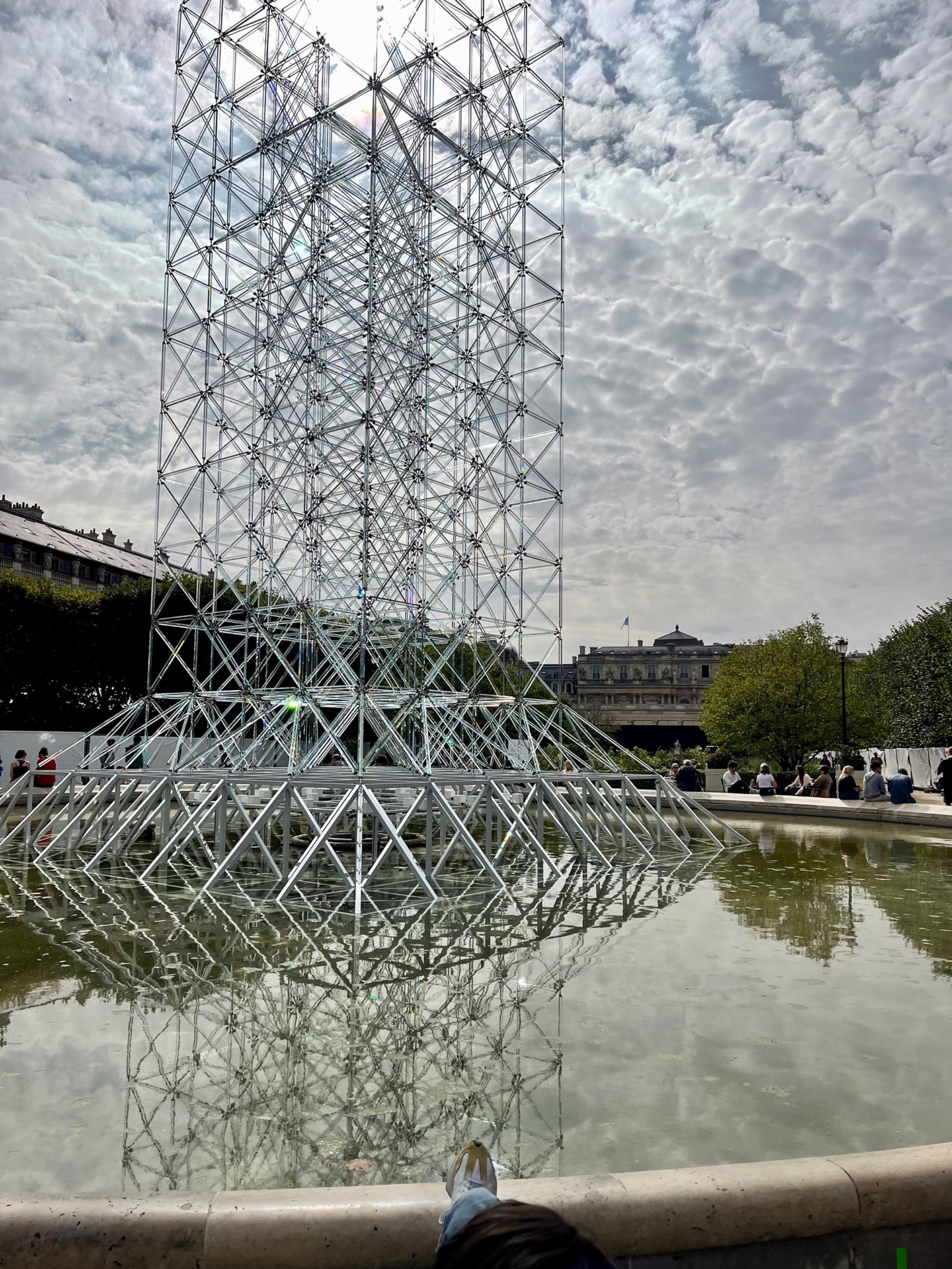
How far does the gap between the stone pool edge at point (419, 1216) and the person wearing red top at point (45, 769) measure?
14021mm

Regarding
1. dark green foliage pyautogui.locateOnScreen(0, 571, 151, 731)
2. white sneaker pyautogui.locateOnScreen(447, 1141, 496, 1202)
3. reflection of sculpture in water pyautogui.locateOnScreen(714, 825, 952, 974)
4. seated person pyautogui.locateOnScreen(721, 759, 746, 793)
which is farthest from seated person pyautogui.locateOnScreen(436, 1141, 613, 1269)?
dark green foliage pyautogui.locateOnScreen(0, 571, 151, 731)

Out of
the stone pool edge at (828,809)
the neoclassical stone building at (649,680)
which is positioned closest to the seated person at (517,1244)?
the stone pool edge at (828,809)

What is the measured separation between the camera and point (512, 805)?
12.1 meters

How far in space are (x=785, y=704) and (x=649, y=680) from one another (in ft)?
167

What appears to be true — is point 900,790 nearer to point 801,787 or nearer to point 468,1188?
point 801,787

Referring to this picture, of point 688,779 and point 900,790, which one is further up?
point 688,779

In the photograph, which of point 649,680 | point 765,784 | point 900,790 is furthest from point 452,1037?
point 649,680

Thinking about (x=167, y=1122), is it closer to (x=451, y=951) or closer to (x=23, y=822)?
(x=451, y=951)

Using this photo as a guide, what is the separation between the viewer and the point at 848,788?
65.0ft

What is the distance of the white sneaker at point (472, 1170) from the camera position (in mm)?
1936

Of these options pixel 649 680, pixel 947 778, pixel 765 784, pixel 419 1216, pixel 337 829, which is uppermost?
pixel 649 680

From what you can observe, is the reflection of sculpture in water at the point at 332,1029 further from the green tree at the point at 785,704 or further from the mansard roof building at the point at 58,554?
the mansard roof building at the point at 58,554

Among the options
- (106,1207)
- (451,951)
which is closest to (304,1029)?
(451,951)

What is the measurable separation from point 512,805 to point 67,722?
24234mm
